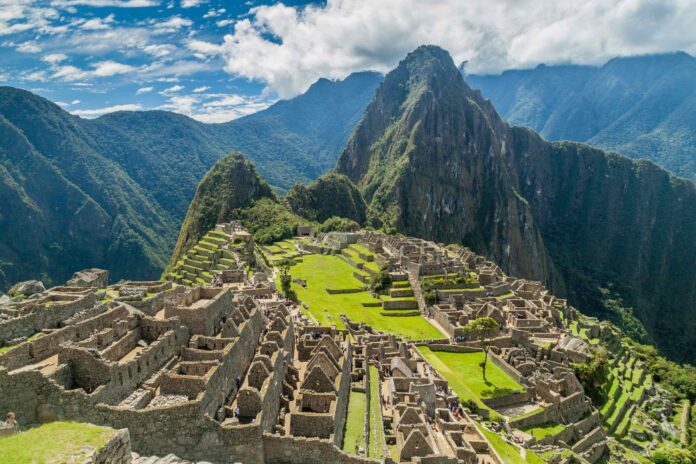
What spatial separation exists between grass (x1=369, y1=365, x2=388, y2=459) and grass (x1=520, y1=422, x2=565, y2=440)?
42.5 feet

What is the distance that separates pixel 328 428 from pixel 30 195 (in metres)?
164

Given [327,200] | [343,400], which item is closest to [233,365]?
[343,400]

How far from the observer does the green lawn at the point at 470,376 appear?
39.2m

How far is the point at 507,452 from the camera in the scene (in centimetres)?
3092

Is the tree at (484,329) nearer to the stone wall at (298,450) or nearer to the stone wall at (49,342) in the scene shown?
the stone wall at (298,450)

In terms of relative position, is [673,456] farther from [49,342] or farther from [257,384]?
[49,342]

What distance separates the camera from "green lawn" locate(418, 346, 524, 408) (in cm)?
3925

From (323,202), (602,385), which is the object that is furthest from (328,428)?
(323,202)

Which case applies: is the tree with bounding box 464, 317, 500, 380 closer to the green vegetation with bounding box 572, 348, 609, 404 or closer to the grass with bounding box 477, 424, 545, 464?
the green vegetation with bounding box 572, 348, 609, 404

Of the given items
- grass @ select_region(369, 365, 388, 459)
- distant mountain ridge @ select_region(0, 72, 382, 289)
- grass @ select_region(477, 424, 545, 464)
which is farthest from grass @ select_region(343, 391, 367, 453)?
distant mountain ridge @ select_region(0, 72, 382, 289)

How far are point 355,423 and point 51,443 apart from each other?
16.4 metres

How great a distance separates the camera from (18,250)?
133 metres

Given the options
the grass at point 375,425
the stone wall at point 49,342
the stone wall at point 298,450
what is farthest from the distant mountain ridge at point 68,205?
the stone wall at point 298,450

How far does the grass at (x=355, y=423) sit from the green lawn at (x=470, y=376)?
11.3 meters
